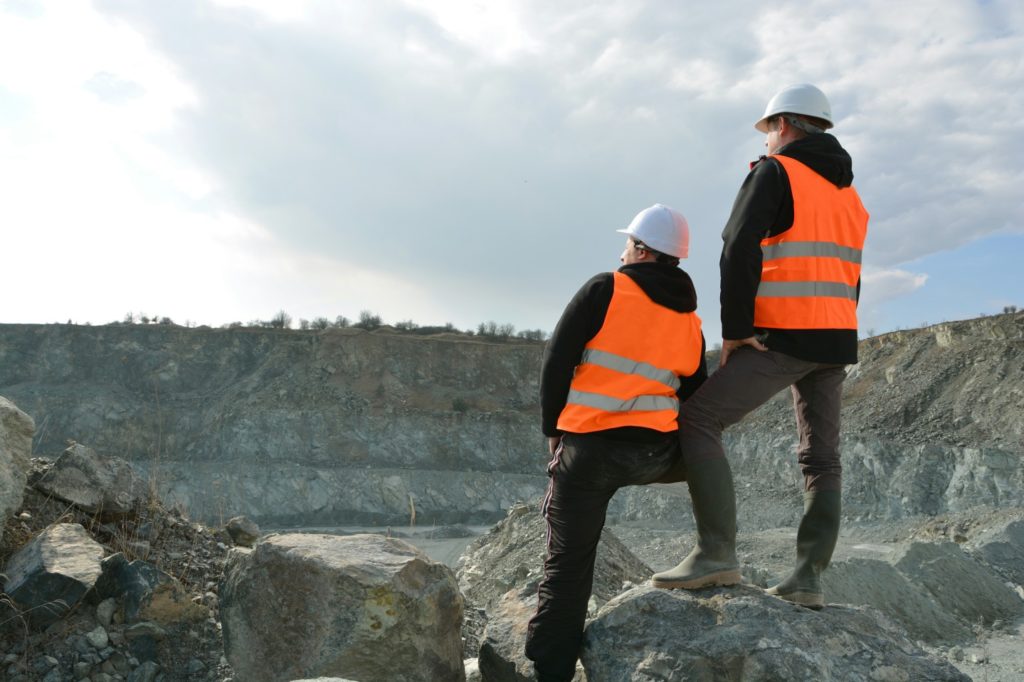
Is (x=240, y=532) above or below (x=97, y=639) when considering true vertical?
above

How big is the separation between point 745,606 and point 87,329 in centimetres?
4249

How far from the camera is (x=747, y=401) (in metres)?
3.10

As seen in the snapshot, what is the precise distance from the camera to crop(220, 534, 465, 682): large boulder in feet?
11.6

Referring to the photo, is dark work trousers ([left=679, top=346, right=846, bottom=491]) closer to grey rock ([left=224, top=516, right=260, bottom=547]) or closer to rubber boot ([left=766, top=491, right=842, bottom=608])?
rubber boot ([left=766, top=491, right=842, bottom=608])

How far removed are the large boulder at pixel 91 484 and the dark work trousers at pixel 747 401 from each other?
3.86m

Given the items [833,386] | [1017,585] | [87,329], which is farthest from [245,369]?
[833,386]

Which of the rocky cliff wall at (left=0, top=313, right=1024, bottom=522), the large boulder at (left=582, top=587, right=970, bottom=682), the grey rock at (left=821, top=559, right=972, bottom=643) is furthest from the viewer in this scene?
the rocky cliff wall at (left=0, top=313, right=1024, bottom=522)

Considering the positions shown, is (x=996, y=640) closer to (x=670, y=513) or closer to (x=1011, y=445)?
(x=1011, y=445)

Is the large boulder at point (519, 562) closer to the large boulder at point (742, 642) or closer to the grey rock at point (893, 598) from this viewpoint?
the large boulder at point (742, 642)

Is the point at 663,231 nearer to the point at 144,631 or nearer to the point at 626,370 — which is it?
the point at 626,370

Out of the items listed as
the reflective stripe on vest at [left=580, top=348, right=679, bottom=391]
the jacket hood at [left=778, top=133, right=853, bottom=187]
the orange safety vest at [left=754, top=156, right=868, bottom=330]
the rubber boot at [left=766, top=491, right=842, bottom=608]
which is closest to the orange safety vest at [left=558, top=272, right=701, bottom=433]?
the reflective stripe on vest at [left=580, top=348, right=679, bottom=391]

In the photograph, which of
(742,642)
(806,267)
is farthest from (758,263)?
(742,642)

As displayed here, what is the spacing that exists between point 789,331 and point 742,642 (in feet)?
3.94

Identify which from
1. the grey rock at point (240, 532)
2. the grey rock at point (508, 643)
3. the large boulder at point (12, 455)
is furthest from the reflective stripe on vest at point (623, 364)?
the grey rock at point (240, 532)
